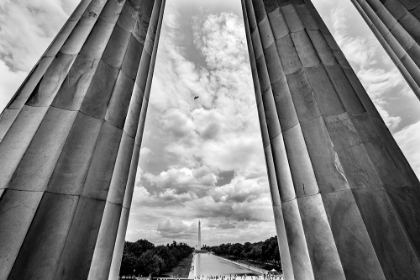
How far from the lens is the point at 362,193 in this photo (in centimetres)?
583

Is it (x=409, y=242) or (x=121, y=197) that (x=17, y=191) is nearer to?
(x=121, y=197)

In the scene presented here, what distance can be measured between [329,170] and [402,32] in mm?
11077

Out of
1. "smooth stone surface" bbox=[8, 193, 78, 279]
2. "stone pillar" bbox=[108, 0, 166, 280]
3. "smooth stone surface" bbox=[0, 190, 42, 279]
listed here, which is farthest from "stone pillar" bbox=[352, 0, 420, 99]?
"smooth stone surface" bbox=[0, 190, 42, 279]

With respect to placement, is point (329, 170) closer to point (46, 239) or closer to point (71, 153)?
point (71, 153)

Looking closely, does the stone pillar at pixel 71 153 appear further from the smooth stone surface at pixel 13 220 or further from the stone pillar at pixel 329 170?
the stone pillar at pixel 329 170

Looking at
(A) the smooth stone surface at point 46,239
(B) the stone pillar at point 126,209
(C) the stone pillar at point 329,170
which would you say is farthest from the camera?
(B) the stone pillar at point 126,209

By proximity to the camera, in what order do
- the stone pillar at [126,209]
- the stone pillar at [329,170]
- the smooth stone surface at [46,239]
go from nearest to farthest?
the smooth stone surface at [46,239] → the stone pillar at [329,170] → the stone pillar at [126,209]

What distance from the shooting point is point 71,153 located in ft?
19.4

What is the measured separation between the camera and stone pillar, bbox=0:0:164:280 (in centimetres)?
478

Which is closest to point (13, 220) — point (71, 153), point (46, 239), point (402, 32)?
point (46, 239)

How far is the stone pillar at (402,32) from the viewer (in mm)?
10695

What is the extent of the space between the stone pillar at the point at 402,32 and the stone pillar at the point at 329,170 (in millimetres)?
5299

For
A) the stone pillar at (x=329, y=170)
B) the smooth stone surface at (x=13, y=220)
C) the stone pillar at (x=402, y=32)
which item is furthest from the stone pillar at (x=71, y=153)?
the stone pillar at (x=402, y=32)

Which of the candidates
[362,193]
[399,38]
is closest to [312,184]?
[362,193]
